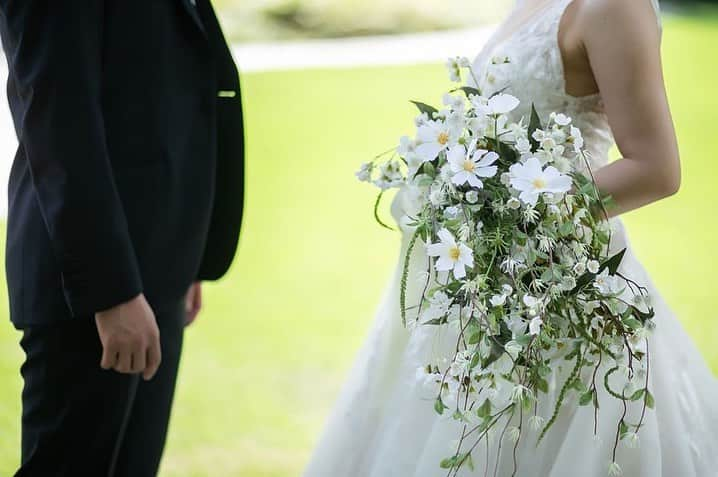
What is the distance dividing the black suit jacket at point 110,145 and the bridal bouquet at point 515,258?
1.38 ft

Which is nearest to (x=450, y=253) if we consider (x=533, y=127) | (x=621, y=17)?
(x=533, y=127)

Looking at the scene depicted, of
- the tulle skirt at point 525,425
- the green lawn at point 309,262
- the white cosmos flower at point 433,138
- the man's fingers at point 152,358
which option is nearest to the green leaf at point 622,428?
the tulle skirt at point 525,425

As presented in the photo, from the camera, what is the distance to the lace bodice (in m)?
1.53

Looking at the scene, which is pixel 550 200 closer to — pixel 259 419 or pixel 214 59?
pixel 214 59

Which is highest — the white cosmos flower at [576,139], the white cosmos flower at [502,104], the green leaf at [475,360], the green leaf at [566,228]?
the white cosmos flower at [502,104]

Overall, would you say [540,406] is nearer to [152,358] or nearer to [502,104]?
[502,104]

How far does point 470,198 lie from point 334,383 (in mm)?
2329

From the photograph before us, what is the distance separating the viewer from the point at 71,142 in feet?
4.40

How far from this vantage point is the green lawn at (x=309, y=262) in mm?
3215

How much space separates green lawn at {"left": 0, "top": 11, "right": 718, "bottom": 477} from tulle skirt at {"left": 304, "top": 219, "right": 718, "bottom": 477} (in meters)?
1.26

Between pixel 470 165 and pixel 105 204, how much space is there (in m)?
0.50

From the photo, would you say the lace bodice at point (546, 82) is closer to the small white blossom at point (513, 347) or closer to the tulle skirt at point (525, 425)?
the tulle skirt at point (525, 425)

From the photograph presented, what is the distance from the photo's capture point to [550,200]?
1.22m

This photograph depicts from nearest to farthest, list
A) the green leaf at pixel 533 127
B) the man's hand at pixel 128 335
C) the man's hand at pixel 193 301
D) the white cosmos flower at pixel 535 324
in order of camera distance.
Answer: the white cosmos flower at pixel 535 324 < the green leaf at pixel 533 127 < the man's hand at pixel 128 335 < the man's hand at pixel 193 301
